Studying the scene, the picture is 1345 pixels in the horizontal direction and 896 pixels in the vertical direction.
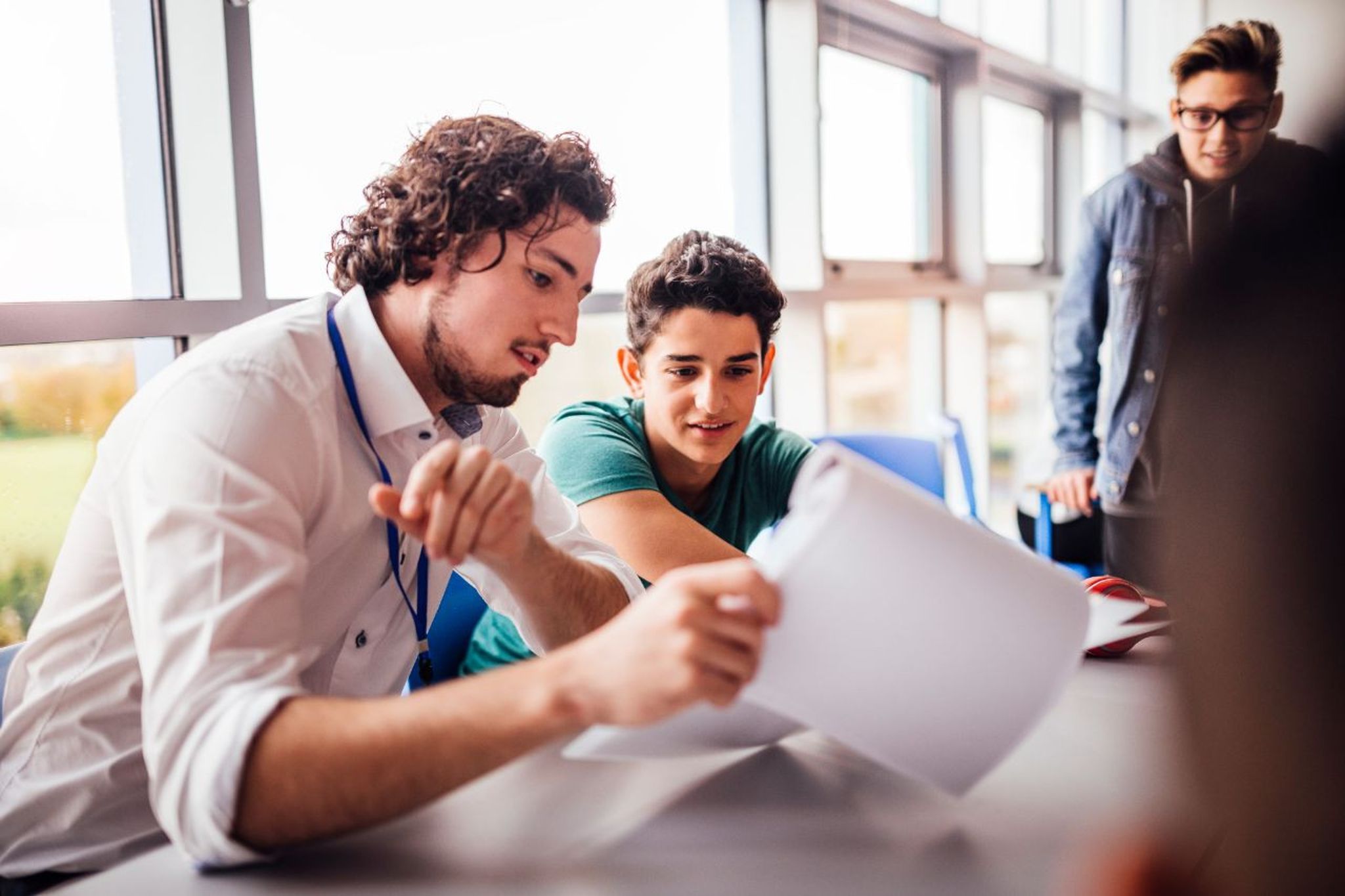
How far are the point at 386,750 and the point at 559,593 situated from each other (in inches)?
19.5

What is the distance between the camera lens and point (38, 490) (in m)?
1.84

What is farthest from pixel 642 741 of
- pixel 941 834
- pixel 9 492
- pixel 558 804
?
pixel 9 492

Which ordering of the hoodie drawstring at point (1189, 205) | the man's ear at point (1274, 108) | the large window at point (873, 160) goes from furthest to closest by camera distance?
the large window at point (873, 160), the hoodie drawstring at point (1189, 205), the man's ear at point (1274, 108)

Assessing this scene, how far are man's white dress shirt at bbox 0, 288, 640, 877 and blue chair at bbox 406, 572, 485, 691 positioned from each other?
0.36 m

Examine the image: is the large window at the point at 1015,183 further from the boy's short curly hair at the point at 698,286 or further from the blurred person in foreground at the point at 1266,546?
the blurred person in foreground at the point at 1266,546

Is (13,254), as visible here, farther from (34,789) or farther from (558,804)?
(558,804)

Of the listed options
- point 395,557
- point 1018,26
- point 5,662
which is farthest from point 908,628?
point 1018,26

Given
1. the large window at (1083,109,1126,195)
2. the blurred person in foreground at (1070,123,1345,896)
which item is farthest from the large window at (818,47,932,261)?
the blurred person in foreground at (1070,123,1345,896)

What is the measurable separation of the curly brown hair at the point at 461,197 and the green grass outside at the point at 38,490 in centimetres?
74

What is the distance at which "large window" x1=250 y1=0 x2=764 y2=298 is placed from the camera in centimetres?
212

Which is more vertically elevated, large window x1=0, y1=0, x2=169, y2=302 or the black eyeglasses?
the black eyeglasses

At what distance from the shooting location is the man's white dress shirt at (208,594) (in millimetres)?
872

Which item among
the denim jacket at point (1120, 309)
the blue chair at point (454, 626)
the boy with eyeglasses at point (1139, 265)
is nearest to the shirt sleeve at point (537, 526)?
the blue chair at point (454, 626)

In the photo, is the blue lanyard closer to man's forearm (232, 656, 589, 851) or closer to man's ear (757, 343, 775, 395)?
man's forearm (232, 656, 589, 851)
